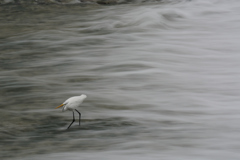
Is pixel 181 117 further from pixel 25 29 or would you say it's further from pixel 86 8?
pixel 86 8

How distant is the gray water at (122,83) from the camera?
3328 millimetres

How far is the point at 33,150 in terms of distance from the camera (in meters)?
3.23

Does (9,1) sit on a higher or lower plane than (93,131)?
higher

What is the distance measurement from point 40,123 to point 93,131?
0.52 metres

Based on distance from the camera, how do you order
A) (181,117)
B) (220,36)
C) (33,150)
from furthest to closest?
(220,36), (181,117), (33,150)

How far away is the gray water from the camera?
3.33 meters

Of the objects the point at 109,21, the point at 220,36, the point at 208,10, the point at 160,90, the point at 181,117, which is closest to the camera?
the point at 181,117

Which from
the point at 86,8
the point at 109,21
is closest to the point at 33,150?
the point at 109,21

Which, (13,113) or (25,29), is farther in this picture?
(25,29)

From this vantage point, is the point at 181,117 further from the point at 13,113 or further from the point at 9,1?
the point at 9,1

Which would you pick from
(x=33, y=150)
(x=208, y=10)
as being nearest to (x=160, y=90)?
(x=33, y=150)

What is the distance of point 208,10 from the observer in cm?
1010

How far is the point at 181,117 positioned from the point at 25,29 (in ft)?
16.3

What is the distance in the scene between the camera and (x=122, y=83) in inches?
200
